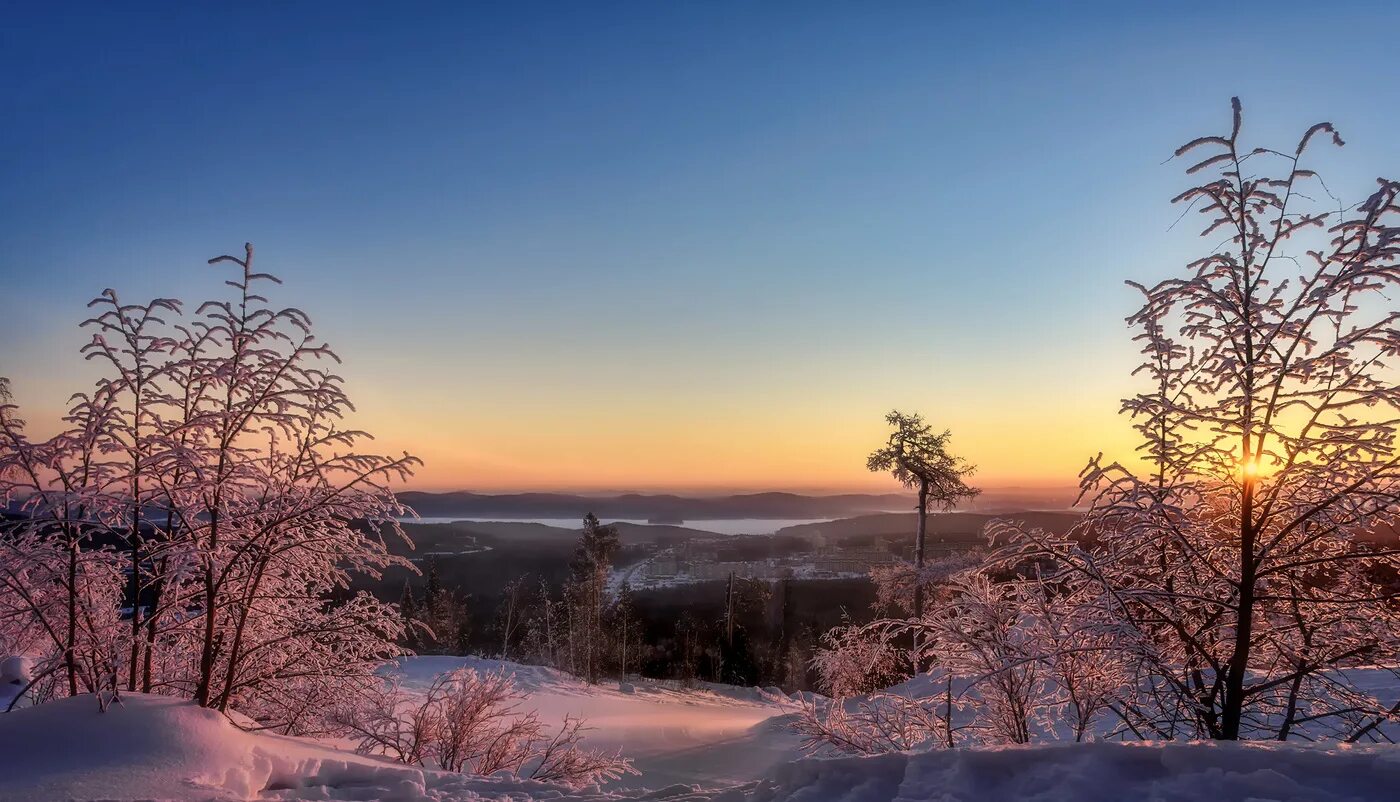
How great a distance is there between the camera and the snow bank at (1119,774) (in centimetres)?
304

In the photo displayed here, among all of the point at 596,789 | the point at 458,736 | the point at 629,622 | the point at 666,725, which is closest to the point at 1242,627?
the point at 596,789

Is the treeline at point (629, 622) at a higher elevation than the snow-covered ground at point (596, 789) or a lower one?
lower

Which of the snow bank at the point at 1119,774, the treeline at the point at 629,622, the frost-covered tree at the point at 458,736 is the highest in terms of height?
the snow bank at the point at 1119,774

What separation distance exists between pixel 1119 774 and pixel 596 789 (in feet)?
16.3

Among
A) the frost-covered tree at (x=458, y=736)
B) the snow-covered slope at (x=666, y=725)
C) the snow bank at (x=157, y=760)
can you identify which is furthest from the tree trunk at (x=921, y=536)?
the snow bank at (x=157, y=760)

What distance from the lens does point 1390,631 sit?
4641 millimetres

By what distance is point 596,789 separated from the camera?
7.03 meters

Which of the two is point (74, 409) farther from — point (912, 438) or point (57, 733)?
point (912, 438)

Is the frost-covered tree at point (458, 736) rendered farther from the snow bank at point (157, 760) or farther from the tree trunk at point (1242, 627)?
the tree trunk at point (1242, 627)

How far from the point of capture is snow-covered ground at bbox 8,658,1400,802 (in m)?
3.16

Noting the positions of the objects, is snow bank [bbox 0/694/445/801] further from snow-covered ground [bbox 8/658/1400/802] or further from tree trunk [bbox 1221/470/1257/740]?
tree trunk [bbox 1221/470/1257/740]

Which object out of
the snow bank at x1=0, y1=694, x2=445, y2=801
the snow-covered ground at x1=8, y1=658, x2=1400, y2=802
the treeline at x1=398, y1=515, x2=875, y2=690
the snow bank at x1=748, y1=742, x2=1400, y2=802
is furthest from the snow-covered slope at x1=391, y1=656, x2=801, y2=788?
the treeline at x1=398, y1=515, x2=875, y2=690

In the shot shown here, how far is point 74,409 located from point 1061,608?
8217 mm

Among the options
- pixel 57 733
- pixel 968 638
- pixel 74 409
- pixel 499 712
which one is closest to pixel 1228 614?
pixel 968 638
